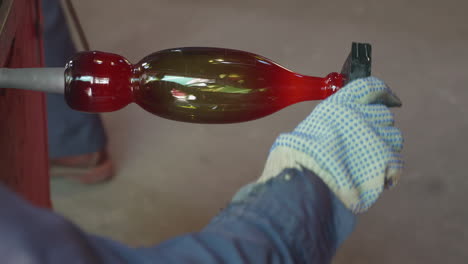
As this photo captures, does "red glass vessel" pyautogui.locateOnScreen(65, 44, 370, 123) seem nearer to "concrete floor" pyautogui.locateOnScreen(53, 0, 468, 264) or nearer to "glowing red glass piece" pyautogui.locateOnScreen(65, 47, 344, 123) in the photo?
"glowing red glass piece" pyautogui.locateOnScreen(65, 47, 344, 123)

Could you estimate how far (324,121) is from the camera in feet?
1.65

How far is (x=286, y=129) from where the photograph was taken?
1426mm

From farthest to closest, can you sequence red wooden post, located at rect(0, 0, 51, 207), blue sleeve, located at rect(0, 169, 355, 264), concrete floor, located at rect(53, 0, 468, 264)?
concrete floor, located at rect(53, 0, 468, 264), red wooden post, located at rect(0, 0, 51, 207), blue sleeve, located at rect(0, 169, 355, 264)

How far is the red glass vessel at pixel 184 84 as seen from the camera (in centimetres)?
48

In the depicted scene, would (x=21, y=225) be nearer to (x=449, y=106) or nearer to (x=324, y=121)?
(x=324, y=121)

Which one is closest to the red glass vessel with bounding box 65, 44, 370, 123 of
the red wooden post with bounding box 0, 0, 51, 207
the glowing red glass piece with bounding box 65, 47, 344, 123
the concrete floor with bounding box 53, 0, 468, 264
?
the glowing red glass piece with bounding box 65, 47, 344, 123

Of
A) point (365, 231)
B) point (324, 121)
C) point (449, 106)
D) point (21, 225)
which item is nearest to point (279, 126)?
point (365, 231)

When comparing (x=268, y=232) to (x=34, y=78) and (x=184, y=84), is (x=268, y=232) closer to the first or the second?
(x=184, y=84)

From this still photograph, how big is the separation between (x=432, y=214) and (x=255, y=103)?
94 centimetres

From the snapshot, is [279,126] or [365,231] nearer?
[365,231]

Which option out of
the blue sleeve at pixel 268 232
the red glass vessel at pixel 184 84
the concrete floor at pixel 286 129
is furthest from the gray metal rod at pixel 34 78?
the concrete floor at pixel 286 129

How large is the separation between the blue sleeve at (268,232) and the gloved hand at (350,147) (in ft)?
0.05

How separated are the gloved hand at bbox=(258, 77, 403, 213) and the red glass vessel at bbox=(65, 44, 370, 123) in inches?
2.1

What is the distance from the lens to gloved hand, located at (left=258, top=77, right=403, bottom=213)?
0.49m
